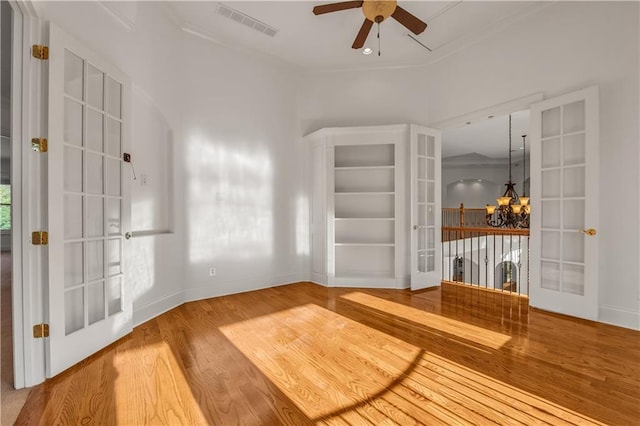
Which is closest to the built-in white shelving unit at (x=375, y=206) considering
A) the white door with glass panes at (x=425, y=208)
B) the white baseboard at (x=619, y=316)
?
the white door with glass panes at (x=425, y=208)

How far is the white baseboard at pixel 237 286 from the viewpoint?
3741mm

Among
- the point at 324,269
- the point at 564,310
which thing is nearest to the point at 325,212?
the point at 324,269

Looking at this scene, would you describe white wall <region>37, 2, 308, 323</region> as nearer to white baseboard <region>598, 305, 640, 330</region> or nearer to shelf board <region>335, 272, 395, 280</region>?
shelf board <region>335, 272, 395, 280</region>

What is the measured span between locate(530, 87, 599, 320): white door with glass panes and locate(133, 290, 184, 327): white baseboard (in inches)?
169

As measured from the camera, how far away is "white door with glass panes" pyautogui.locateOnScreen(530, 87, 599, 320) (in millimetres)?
2945

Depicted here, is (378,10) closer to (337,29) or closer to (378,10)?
(378,10)

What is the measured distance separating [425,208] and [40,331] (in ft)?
14.5

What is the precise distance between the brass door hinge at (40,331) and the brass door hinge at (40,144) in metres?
1.21

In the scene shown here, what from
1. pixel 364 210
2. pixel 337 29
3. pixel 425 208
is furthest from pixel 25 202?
pixel 425 208

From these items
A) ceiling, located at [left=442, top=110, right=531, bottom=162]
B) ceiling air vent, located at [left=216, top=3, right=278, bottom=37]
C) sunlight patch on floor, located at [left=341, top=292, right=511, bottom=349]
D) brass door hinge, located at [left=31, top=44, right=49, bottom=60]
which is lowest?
sunlight patch on floor, located at [left=341, top=292, right=511, bottom=349]

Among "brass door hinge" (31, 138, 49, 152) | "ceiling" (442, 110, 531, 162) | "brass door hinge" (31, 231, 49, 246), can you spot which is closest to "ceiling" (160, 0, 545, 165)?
"ceiling" (442, 110, 531, 162)

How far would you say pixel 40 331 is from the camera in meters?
1.96

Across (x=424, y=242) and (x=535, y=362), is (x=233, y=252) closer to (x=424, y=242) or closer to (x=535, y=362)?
(x=424, y=242)

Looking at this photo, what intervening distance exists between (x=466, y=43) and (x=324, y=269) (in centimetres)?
392
